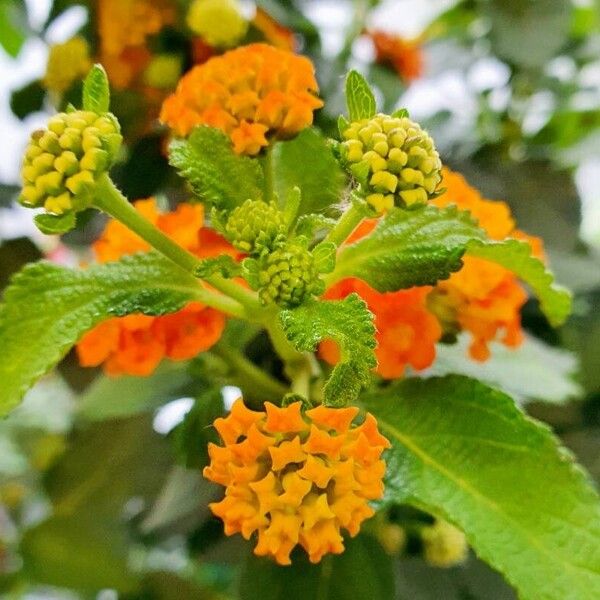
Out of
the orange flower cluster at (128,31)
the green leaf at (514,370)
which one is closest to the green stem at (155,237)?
the green leaf at (514,370)

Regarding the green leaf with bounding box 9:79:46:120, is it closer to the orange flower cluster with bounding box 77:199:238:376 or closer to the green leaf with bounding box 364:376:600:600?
the orange flower cluster with bounding box 77:199:238:376

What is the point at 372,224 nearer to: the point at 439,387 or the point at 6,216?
the point at 439,387

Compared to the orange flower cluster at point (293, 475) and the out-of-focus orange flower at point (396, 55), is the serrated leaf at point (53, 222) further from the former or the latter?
the out-of-focus orange flower at point (396, 55)

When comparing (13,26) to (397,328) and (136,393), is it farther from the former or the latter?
(397,328)

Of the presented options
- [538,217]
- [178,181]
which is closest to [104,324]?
[178,181]

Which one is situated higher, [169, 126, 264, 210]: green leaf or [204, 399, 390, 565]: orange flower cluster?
[169, 126, 264, 210]: green leaf


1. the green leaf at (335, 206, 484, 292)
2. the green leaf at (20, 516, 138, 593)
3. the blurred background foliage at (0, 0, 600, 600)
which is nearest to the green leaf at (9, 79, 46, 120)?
the blurred background foliage at (0, 0, 600, 600)
